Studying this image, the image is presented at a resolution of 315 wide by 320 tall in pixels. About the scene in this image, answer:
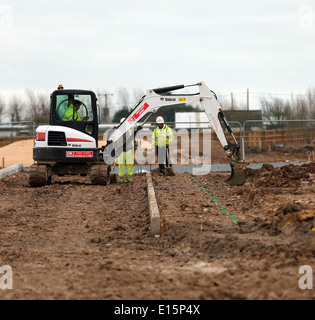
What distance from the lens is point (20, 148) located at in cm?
2773

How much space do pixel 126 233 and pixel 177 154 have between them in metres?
19.0

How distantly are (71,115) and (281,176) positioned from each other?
6028mm

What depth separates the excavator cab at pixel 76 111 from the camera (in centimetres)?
1488

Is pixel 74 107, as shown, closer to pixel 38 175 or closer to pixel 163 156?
pixel 38 175

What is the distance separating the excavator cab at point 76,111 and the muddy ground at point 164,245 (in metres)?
2.59

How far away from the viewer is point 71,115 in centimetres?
1499

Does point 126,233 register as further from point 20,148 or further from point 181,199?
point 20,148

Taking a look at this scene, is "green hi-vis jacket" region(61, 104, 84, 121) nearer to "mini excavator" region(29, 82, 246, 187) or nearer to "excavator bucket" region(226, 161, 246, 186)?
"mini excavator" region(29, 82, 246, 187)

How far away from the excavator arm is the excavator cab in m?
0.70

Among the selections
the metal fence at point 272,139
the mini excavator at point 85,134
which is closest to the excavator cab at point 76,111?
the mini excavator at point 85,134

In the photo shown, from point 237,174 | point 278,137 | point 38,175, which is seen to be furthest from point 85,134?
point 278,137

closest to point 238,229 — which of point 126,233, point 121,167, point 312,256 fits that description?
point 126,233

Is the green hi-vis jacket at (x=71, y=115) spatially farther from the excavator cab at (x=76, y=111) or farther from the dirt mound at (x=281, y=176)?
the dirt mound at (x=281, y=176)

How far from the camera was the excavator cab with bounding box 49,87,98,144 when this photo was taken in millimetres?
14883
